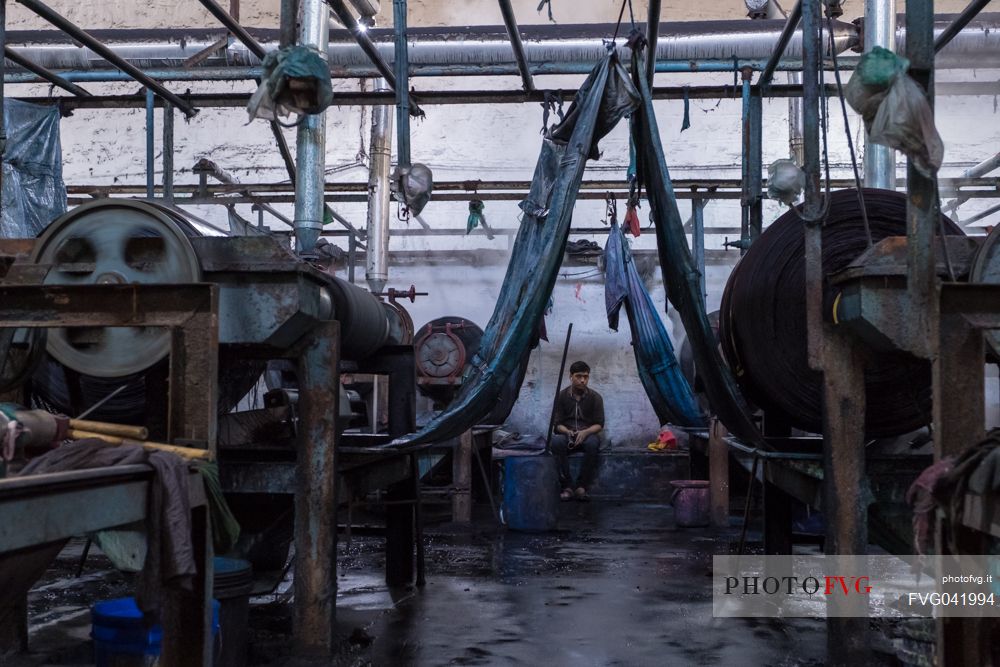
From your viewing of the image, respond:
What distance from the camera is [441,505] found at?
31.3 feet

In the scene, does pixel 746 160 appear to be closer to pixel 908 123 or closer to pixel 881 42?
pixel 881 42

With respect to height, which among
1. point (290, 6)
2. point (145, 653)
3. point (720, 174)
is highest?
point (720, 174)

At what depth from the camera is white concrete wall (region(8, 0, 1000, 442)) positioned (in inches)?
490

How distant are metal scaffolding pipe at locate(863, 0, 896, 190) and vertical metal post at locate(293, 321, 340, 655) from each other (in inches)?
182

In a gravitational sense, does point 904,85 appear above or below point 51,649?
above

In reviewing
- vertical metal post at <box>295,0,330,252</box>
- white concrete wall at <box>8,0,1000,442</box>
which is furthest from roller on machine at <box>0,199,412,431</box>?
white concrete wall at <box>8,0,1000,442</box>

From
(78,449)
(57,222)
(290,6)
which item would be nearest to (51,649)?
(57,222)

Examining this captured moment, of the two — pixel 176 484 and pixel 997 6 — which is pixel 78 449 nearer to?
pixel 176 484

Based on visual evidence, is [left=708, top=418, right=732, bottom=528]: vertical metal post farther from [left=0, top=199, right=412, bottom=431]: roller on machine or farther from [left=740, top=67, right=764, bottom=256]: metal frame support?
[left=0, top=199, right=412, bottom=431]: roller on machine

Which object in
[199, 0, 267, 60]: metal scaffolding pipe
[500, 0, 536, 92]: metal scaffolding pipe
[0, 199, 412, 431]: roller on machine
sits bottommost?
[0, 199, 412, 431]: roller on machine

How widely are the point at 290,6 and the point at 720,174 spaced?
9438 mm

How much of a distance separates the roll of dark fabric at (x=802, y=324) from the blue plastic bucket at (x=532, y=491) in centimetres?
346

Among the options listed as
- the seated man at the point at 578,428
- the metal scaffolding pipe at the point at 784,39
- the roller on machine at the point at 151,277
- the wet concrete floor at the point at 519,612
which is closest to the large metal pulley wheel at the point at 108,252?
the roller on machine at the point at 151,277

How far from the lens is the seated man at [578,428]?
1030 cm
